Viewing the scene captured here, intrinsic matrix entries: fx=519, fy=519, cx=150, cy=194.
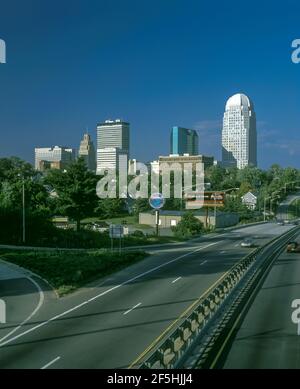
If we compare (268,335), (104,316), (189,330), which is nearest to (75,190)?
(104,316)

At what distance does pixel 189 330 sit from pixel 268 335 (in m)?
3.07

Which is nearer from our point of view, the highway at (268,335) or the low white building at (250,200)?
the highway at (268,335)

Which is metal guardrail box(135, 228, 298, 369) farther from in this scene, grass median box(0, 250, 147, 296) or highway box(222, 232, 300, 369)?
grass median box(0, 250, 147, 296)

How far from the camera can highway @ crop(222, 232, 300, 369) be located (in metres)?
14.7

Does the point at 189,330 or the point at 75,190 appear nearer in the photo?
the point at 189,330

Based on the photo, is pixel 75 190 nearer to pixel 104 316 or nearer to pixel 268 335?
pixel 104 316

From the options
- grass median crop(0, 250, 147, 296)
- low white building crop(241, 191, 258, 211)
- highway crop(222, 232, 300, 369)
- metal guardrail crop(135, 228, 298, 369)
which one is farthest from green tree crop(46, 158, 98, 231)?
low white building crop(241, 191, 258, 211)

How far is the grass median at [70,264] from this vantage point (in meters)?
32.3

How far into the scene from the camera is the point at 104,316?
22.5 m

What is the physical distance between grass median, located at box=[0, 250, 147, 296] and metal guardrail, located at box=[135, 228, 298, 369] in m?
9.64

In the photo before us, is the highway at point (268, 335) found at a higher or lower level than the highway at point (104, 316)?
higher

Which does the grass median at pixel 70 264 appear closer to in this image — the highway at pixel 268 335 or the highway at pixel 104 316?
the highway at pixel 104 316

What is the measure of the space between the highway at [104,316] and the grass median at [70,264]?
2.91 ft

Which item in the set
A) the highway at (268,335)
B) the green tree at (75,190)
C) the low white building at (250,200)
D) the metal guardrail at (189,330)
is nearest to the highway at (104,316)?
the metal guardrail at (189,330)
